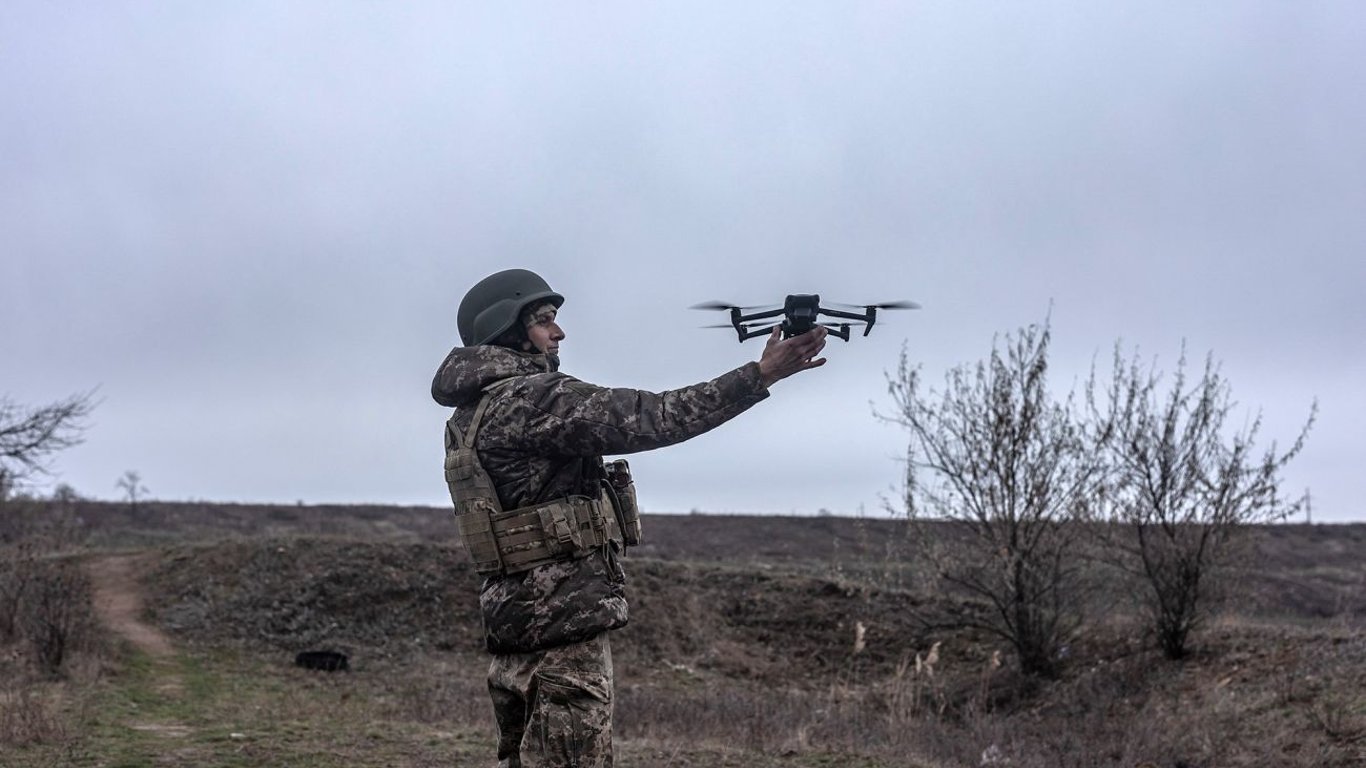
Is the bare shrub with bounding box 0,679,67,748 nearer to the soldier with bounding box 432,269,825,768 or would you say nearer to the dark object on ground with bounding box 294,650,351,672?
the soldier with bounding box 432,269,825,768

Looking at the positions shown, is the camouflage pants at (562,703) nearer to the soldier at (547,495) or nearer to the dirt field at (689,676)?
the soldier at (547,495)

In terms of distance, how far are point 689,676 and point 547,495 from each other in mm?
12968

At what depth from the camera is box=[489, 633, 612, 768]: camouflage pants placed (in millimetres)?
4570

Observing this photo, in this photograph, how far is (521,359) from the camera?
4.92m

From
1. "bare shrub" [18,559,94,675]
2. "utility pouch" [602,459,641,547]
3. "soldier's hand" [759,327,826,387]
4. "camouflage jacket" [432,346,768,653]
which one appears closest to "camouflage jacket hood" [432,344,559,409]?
"camouflage jacket" [432,346,768,653]

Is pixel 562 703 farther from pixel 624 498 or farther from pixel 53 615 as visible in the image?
pixel 53 615

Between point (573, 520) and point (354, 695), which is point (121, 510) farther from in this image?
point (573, 520)

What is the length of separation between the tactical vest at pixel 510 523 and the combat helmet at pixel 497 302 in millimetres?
296

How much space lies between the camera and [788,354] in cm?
447

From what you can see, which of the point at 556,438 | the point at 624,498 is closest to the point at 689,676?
the point at 624,498

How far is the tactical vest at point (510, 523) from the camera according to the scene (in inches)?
186

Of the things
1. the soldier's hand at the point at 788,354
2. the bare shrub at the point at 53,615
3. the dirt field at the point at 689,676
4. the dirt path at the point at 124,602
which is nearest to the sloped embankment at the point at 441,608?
the dirt field at the point at 689,676

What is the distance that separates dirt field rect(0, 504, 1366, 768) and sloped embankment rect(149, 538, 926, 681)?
0.13 feet

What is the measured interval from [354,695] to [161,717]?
2371 millimetres
